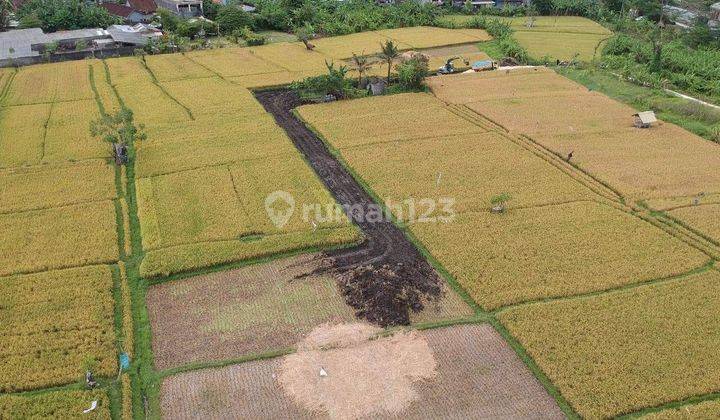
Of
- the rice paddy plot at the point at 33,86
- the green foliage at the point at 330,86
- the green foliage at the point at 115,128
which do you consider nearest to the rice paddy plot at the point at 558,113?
the green foliage at the point at 330,86

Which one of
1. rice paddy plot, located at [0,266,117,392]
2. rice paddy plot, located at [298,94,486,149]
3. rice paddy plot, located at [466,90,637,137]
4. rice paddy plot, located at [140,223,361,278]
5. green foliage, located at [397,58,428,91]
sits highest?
green foliage, located at [397,58,428,91]

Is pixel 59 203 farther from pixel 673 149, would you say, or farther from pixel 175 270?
pixel 673 149

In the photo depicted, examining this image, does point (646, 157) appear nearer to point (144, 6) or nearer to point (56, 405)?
point (56, 405)

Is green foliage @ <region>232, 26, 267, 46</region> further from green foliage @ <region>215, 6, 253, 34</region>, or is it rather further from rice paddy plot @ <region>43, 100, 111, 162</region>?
rice paddy plot @ <region>43, 100, 111, 162</region>

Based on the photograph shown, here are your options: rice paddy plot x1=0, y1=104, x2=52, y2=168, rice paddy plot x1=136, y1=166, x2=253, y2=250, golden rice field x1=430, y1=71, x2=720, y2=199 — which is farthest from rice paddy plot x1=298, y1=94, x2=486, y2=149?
rice paddy plot x1=0, y1=104, x2=52, y2=168

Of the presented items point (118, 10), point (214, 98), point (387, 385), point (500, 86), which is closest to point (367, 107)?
point (214, 98)

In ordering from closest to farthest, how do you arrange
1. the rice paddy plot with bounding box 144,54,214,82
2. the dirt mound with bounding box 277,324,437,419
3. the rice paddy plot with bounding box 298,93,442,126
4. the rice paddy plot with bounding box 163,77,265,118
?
1. the dirt mound with bounding box 277,324,437,419
2. the rice paddy plot with bounding box 298,93,442,126
3. the rice paddy plot with bounding box 163,77,265,118
4. the rice paddy plot with bounding box 144,54,214,82

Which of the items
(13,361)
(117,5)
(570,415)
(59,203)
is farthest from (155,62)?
(570,415)
